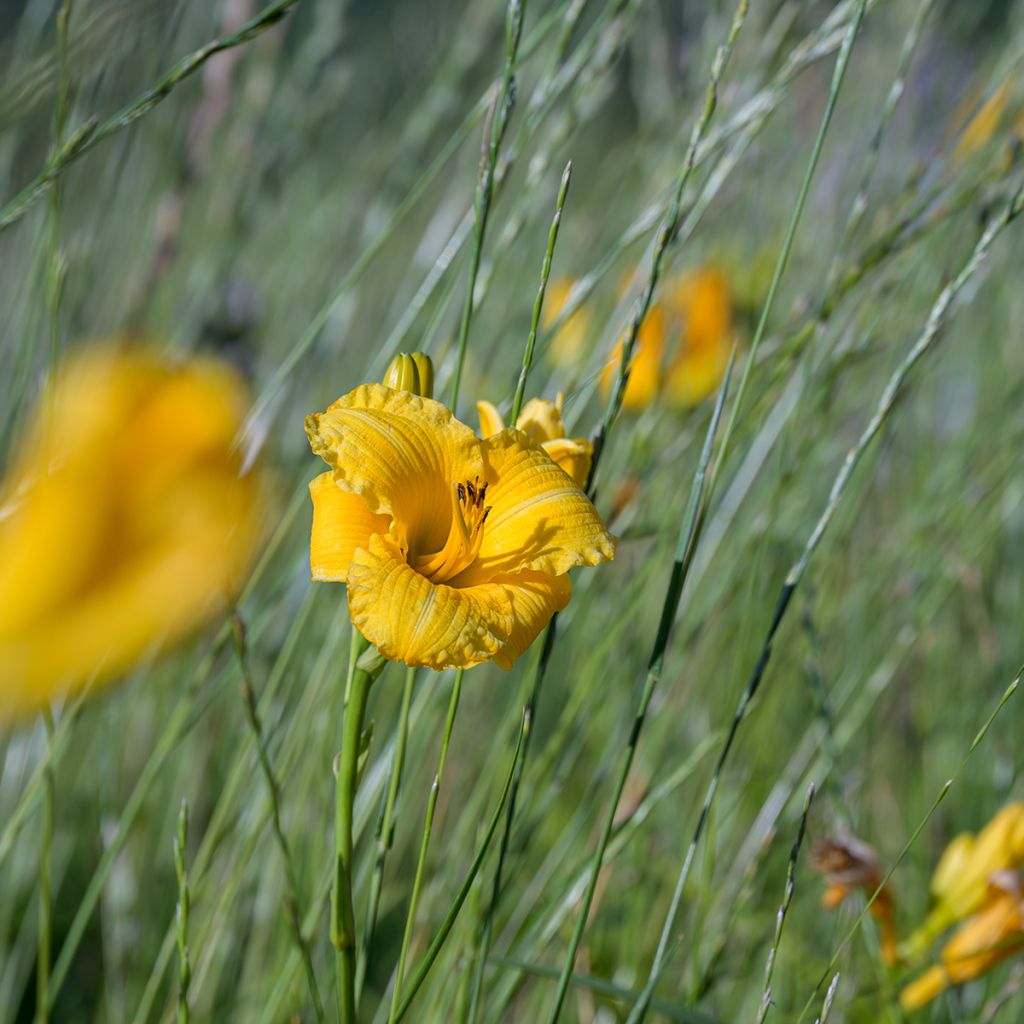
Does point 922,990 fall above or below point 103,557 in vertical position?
below

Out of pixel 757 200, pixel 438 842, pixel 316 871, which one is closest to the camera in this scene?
pixel 316 871

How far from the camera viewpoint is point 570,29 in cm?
60

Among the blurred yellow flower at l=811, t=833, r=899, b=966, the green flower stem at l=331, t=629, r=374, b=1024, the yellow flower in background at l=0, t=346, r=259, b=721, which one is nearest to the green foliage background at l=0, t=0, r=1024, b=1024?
the blurred yellow flower at l=811, t=833, r=899, b=966

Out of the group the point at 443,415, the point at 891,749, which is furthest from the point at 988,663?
the point at 443,415

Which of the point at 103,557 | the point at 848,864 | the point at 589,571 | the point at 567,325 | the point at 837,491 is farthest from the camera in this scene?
the point at 567,325

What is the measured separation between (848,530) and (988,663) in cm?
35

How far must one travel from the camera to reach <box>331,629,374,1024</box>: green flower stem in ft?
1.27

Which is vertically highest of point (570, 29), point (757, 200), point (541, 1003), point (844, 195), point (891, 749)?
point (844, 195)

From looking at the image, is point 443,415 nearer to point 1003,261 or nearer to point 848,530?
point 848,530

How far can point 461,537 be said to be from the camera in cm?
43

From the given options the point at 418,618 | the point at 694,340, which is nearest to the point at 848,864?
the point at 418,618

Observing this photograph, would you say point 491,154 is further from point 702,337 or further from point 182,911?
point 702,337

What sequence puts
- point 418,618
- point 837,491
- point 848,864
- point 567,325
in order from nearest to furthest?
1. point 418,618
2. point 837,491
3. point 848,864
4. point 567,325

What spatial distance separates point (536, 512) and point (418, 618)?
7 cm
